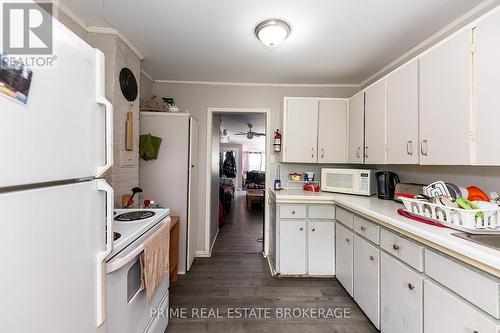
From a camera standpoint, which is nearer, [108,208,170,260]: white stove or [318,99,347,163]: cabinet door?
[108,208,170,260]: white stove

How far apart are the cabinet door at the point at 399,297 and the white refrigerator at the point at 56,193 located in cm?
158

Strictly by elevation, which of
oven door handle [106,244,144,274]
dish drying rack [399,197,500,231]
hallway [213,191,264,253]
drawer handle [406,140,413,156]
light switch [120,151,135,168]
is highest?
drawer handle [406,140,413,156]

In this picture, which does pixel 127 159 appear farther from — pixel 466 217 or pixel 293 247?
pixel 466 217

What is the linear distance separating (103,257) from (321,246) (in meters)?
2.15

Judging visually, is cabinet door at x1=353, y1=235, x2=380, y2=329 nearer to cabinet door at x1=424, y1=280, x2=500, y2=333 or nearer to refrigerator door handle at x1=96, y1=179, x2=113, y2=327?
cabinet door at x1=424, y1=280, x2=500, y2=333

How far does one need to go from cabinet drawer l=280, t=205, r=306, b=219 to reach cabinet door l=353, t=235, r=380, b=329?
60 centimetres

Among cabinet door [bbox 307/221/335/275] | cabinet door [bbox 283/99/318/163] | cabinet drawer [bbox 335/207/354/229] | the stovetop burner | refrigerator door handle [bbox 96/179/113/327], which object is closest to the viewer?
refrigerator door handle [bbox 96/179/113/327]

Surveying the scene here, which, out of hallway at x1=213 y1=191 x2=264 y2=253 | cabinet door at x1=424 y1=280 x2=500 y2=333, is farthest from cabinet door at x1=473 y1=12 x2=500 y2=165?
hallway at x1=213 y1=191 x2=264 y2=253

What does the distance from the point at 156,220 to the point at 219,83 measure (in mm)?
2285

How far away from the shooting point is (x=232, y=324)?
182 centimetres

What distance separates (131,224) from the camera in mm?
1364

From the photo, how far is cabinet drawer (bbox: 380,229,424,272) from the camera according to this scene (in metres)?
1.27

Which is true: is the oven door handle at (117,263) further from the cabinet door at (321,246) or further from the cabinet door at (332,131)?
the cabinet door at (332,131)

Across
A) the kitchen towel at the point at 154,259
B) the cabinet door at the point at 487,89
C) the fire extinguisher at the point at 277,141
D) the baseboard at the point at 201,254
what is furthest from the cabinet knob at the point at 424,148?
the baseboard at the point at 201,254
